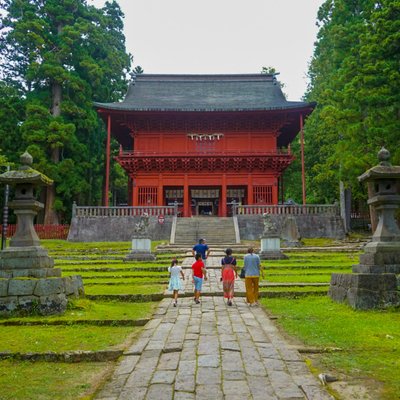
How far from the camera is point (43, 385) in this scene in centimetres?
427

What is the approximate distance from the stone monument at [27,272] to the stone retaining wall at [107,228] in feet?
51.8

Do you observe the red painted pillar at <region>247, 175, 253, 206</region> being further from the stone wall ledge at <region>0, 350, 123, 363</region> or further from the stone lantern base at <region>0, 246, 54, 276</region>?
the stone wall ledge at <region>0, 350, 123, 363</region>

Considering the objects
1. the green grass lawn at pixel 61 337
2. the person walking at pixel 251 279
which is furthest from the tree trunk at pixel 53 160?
the green grass lawn at pixel 61 337

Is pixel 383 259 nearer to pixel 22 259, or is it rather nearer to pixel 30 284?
pixel 30 284

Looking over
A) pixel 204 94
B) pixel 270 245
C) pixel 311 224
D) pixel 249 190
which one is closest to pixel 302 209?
pixel 311 224

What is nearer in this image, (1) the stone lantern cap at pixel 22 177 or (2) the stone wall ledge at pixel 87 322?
(2) the stone wall ledge at pixel 87 322

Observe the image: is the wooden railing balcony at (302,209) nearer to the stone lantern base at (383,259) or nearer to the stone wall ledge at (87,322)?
the stone lantern base at (383,259)

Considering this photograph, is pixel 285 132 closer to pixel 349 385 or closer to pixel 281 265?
pixel 281 265

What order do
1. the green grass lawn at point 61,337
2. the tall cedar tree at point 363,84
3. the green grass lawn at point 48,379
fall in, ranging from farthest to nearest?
1. the tall cedar tree at point 363,84
2. the green grass lawn at point 61,337
3. the green grass lawn at point 48,379

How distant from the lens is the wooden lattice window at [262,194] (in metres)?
29.8

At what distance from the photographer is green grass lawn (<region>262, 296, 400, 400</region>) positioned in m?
4.52

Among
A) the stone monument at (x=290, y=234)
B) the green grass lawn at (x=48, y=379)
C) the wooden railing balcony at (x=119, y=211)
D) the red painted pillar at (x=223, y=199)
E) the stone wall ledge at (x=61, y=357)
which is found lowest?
the green grass lawn at (x=48, y=379)

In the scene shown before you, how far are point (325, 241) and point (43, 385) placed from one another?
2012 cm

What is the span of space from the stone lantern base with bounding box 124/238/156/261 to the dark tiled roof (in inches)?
569
